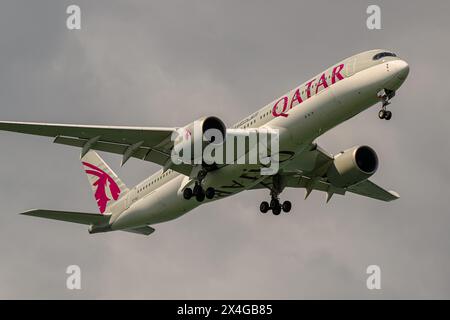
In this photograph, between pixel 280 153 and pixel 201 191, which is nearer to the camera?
pixel 280 153

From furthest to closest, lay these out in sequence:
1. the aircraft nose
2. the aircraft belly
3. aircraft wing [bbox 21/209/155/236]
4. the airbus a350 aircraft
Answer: aircraft wing [bbox 21/209/155/236], the aircraft belly, the airbus a350 aircraft, the aircraft nose

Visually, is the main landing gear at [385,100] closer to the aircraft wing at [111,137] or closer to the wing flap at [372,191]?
the aircraft wing at [111,137]

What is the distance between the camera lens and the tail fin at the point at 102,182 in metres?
53.5

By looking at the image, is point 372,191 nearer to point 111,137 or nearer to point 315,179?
point 315,179

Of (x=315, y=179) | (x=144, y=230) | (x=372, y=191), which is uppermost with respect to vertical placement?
(x=372, y=191)

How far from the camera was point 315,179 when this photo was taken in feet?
157

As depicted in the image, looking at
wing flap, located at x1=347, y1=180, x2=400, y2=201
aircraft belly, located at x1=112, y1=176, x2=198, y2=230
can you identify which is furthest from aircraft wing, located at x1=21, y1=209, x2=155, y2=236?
wing flap, located at x1=347, y1=180, x2=400, y2=201

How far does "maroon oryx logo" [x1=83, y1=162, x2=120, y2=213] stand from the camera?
53844 mm

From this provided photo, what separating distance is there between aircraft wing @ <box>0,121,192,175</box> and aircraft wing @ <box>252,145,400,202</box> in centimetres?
535

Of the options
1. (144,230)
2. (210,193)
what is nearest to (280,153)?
(210,193)

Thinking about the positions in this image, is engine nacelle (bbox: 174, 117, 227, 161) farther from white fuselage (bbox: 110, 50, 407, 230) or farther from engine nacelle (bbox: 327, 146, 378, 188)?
engine nacelle (bbox: 327, 146, 378, 188)

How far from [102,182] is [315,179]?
14.2 metres

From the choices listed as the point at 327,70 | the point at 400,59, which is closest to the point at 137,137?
the point at 327,70

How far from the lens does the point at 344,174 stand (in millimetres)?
46594
